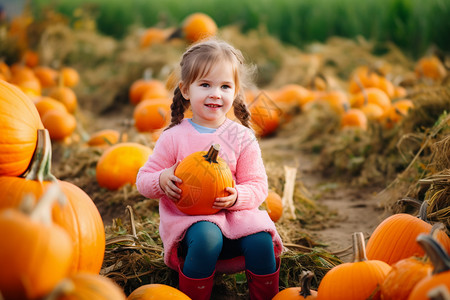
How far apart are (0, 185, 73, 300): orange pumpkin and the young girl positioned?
0.99 meters

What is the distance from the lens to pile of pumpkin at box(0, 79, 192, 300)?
56.8 inches

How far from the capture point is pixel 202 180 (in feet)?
7.90

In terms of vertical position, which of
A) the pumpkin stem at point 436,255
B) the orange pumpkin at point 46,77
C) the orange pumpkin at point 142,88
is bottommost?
the orange pumpkin at point 46,77

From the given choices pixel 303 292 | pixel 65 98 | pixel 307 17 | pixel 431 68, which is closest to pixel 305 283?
pixel 303 292

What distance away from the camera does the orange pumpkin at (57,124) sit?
5668mm

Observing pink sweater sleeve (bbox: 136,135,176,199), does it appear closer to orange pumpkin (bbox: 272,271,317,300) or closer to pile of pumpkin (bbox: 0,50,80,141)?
orange pumpkin (bbox: 272,271,317,300)

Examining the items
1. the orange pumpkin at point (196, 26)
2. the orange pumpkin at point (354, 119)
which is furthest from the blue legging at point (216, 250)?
the orange pumpkin at point (196, 26)

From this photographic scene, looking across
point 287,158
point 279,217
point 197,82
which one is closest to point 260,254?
point 197,82

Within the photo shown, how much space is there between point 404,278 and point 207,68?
146 centimetres

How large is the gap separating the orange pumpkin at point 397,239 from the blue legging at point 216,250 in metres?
0.63

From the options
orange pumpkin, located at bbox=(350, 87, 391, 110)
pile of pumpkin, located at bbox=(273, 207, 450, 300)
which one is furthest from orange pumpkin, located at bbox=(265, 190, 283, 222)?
orange pumpkin, located at bbox=(350, 87, 391, 110)

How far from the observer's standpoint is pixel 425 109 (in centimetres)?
471

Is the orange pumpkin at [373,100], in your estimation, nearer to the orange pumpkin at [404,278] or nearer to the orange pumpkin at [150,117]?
the orange pumpkin at [150,117]

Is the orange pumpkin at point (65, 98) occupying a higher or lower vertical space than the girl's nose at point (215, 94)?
lower
